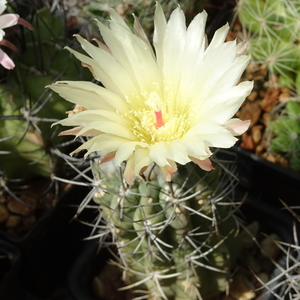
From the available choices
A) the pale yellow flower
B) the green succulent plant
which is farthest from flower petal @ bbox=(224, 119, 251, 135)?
the green succulent plant

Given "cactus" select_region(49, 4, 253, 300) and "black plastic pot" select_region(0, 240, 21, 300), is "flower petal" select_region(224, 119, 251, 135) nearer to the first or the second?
"cactus" select_region(49, 4, 253, 300)

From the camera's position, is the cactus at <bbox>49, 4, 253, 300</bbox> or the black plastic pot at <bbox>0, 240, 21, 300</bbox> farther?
the black plastic pot at <bbox>0, 240, 21, 300</bbox>

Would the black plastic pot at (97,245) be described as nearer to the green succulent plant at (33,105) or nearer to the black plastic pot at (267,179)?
the black plastic pot at (267,179)

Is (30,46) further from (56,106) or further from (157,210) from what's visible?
(157,210)

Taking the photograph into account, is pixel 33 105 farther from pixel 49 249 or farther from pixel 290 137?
pixel 290 137

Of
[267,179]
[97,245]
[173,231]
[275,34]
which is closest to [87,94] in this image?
[173,231]

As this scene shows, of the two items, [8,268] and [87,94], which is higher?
[87,94]

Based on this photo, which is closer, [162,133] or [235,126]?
[235,126]
